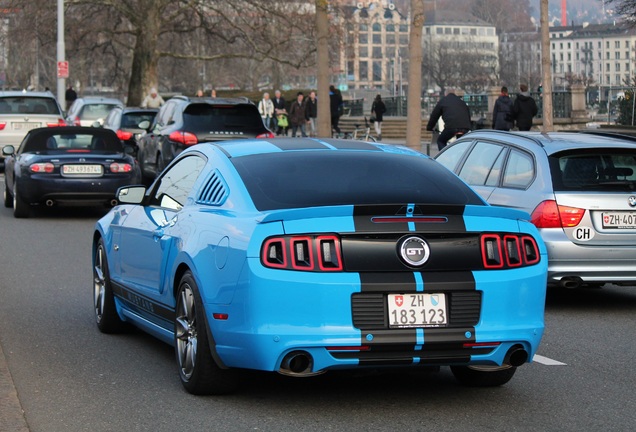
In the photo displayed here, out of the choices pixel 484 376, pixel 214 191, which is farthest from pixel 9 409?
pixel 484 376

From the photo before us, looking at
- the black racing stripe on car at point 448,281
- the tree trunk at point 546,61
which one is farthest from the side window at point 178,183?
the tree trunk at point 546,61

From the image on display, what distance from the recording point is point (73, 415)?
22.6ft

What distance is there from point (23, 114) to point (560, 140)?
66.1 ft

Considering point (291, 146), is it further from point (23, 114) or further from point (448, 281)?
point (23, 114)

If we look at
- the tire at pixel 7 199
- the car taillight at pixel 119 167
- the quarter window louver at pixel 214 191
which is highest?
the quarter window louver at pixel 214 191

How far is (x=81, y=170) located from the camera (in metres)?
19.5

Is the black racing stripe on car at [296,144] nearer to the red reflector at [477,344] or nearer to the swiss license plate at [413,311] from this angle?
the swiss license plate at [413,311]

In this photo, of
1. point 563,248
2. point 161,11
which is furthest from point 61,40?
point 563,248

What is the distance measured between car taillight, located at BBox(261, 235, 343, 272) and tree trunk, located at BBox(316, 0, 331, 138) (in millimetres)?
22574

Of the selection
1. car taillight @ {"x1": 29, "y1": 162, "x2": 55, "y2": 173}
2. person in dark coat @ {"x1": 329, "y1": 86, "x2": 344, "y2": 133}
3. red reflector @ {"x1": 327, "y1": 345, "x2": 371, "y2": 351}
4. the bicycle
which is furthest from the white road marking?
person in dark coat @ {"x1": 329, "y1": 86, "x2": 344, "y2": 133}

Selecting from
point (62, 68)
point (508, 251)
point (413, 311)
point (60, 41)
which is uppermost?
point (60, 41)

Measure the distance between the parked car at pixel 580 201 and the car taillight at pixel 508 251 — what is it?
389 centimetres

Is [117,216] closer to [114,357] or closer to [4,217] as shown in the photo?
[114,357]

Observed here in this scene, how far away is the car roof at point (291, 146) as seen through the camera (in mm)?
8000
